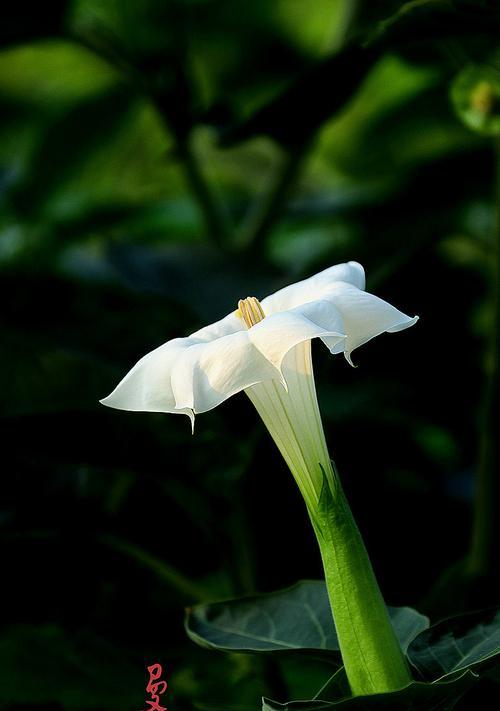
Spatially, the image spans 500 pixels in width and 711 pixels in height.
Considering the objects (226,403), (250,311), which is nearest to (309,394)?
(250,311)

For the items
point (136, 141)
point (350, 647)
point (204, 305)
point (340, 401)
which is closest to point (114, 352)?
point (204, 305)

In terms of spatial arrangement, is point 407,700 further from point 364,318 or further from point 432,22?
point 432,22

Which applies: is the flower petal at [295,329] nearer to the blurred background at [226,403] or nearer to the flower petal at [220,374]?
the flower petal at [220,374]

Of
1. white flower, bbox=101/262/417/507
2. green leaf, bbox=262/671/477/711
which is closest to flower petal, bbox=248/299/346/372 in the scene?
white flower, bbox=101/262/417/507

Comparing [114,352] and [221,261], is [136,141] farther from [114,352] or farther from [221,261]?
[114,352]

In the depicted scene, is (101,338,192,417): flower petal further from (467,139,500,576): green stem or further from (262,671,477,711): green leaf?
(467,139,500,576): green stem

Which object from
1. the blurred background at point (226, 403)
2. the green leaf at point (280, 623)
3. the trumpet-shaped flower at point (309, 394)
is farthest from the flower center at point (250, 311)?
the blurred background at point (226, 403)
